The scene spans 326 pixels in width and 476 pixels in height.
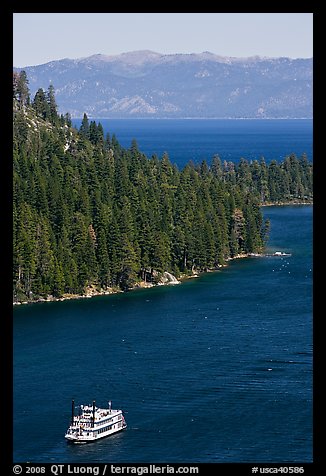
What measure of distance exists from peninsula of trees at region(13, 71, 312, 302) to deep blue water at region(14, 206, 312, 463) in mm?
2400

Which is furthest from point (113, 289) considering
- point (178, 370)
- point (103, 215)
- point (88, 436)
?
point (88, 436)

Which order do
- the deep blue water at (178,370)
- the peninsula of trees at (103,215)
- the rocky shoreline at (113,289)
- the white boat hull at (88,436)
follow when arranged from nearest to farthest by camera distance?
1. the deep blue water at (178,370)
2. the white boat hull at (88,436)
3. the rocky shoreline at (113,289)
4. the peninsula of trees at (103,215)

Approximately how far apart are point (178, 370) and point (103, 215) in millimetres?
23895

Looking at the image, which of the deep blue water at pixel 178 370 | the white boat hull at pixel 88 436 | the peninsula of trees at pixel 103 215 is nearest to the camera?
the deep blue water at pixel 178 370

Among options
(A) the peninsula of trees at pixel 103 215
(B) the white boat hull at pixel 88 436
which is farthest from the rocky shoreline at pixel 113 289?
(B) the white boat hull at pixel 88 436

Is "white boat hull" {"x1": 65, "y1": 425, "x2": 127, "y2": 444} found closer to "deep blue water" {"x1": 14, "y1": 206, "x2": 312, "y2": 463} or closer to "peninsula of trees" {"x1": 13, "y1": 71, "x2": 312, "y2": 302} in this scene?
"deep blue water" {"x1": 14, "y1": 206, "x2": 312, "y2": 463}

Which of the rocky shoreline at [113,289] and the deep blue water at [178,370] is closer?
the deep blue water at [178,370]

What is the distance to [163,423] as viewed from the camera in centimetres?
2747

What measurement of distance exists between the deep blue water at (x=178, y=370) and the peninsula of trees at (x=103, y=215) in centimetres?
240

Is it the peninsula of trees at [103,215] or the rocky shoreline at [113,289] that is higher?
the peninsula of trees at [103,215]

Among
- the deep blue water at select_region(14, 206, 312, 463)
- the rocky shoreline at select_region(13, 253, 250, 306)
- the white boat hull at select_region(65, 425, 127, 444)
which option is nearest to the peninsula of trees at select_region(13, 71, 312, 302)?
the rocky shoreline at select_region(13, 253, 250, 306)

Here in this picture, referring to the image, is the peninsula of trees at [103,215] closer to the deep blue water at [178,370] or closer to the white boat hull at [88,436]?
the deep blue water at [178,370]

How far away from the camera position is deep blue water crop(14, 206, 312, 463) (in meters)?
25.9

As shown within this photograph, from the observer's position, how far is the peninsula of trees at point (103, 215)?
172 feet
